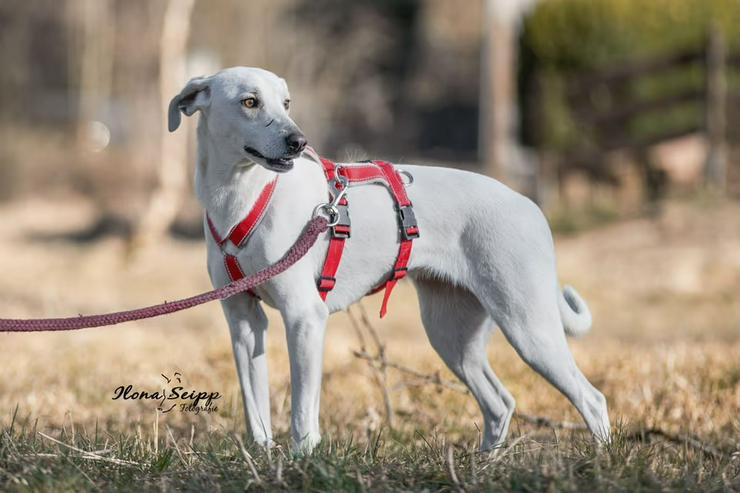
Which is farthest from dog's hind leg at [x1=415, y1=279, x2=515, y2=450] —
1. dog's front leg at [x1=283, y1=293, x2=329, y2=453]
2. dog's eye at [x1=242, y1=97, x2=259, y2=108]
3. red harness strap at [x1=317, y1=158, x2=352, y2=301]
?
dog's eye at [x1=242, y1=97, x2=259, y2=108]

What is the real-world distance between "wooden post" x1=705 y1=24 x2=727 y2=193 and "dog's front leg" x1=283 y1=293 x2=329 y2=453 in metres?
10.9

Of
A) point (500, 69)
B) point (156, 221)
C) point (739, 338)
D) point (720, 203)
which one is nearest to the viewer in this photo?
point (739, 338)

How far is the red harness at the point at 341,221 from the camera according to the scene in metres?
3.79

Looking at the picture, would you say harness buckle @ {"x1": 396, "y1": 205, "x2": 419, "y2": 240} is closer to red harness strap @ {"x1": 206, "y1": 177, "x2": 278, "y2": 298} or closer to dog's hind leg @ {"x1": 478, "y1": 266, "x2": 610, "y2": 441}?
dog's hind leg @ {"x1": 478, "y1": 266, "x2": 610, "y2": 441}

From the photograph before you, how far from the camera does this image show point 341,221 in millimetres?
3840

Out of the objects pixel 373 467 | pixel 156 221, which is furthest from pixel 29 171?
pixel 373 467

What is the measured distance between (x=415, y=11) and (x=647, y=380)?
23.5 metres

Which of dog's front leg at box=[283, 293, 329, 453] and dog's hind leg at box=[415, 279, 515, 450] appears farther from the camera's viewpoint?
dog's hind leg at box=[415, 279, 515, 450]

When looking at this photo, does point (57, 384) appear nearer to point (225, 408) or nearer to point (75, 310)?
point (225, 408)

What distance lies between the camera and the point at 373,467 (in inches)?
132

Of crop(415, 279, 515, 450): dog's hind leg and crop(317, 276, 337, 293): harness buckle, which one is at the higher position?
crop(317, 276, 337, 293): harness buckle

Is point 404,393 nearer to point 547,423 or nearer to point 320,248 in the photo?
point 547,423

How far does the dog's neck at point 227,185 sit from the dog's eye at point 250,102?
208 mm

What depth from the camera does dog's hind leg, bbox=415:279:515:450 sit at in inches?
171
